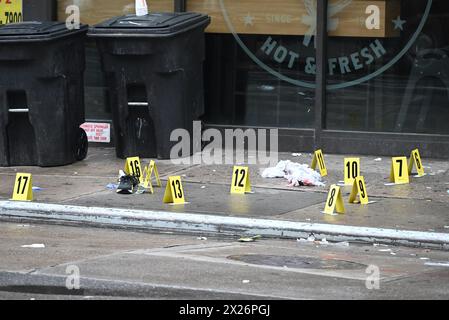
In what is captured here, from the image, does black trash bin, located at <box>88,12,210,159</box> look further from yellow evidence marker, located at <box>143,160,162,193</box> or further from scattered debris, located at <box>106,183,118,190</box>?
scattered debris, located at <box>106,183,118,190</box>

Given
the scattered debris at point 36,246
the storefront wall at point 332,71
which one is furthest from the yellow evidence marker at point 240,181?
the scattered debris at point 36,246

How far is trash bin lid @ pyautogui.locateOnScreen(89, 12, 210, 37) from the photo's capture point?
12734 millimetres

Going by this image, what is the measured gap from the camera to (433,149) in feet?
44.1

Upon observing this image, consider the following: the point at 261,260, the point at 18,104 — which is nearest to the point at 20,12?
the point at 18,104

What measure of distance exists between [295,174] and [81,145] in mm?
3134

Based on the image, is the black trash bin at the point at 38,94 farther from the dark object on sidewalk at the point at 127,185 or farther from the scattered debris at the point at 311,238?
the scattered debris at the point at 311,238

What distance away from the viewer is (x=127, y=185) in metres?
11.4

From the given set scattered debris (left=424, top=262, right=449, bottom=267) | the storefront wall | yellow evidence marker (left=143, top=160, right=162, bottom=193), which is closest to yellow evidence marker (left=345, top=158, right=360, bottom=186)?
the storefront wall

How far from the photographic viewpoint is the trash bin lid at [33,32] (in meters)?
12.6

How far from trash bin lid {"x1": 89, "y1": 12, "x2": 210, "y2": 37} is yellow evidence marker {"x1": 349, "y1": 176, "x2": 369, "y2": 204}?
3.36m

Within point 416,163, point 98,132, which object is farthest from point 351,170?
point 98,132

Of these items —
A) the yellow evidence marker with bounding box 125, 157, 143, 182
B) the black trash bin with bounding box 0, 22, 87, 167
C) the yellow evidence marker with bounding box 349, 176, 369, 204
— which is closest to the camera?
the yellow evidence marker with bounding box 349, 176, 369, 204

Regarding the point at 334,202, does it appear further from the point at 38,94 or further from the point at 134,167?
the point at 38,94

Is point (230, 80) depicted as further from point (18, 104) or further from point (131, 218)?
point (131, 218)
